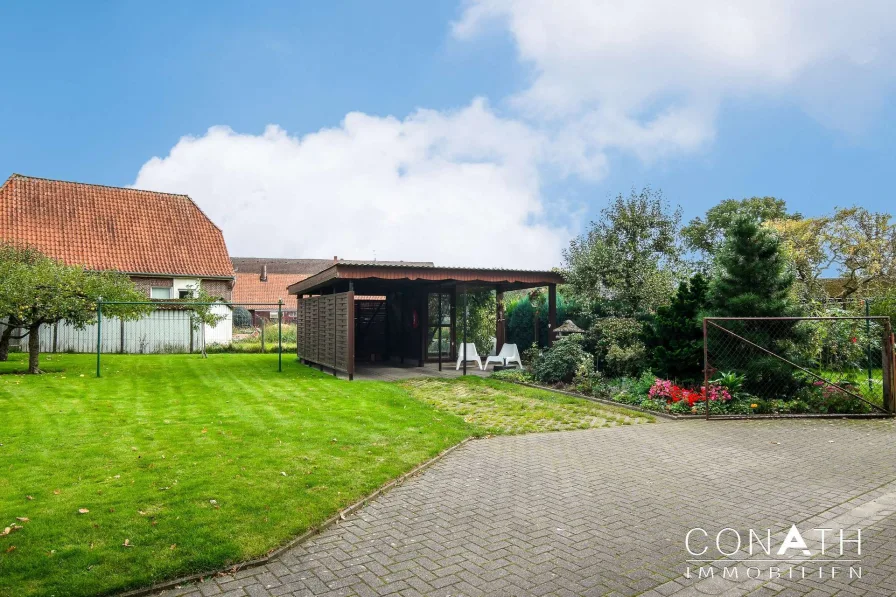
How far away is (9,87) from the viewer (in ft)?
46.1

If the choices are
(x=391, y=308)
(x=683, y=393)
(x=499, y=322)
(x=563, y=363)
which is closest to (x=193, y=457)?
(x=683, y=393)

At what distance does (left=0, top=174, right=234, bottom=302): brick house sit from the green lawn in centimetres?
1169

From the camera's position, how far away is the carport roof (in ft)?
43.3

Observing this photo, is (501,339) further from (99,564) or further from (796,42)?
(99,564)

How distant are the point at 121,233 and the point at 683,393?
76.6 feet

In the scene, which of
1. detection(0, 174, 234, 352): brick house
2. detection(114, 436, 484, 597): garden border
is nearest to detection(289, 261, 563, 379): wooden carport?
detection(0, 174, 234, 352): brick house

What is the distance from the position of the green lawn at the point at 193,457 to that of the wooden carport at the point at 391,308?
79.0 inches

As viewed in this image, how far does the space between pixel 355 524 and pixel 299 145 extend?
41.7 feet

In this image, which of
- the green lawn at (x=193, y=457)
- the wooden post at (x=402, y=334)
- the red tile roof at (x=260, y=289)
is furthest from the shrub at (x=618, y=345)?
the red tile roof at (x=260, y=289)

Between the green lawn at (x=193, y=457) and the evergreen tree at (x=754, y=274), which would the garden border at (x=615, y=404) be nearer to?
the green lawn at (x=193, y=457)

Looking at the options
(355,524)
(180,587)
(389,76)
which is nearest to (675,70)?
(389,76)

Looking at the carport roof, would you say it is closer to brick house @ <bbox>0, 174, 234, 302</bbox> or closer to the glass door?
the glass door

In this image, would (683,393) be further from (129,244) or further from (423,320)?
(129,244)

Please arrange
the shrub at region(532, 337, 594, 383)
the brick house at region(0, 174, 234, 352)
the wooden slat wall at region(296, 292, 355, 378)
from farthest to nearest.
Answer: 1. the brick house at region(0, 174, 234, 352)
2. the wooden slat wall at region(296, 292, 355, 378)
3. the shrub at region(532, 337, 594, 383)
